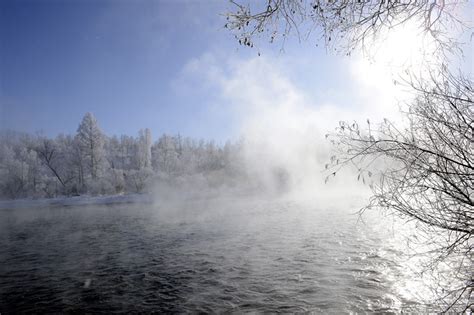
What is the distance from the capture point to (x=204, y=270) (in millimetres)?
10875

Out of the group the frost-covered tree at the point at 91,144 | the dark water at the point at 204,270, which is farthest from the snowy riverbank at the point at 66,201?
the dark water at the point at 204,270

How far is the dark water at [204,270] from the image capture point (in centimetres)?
807

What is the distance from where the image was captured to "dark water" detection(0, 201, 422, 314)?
8.07 metres

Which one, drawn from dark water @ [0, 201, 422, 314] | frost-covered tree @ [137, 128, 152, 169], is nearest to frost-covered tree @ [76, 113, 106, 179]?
frost-covered tree @ [137, 128, 152, 169]

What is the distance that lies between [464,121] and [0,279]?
45.6 ft

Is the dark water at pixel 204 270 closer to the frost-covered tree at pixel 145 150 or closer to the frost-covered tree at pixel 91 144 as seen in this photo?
the frost-covered tree at pixel 91 144

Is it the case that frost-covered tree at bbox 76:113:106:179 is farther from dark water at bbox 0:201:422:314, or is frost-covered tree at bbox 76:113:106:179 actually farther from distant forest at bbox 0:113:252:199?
dark water at bbox 0:201:422:314

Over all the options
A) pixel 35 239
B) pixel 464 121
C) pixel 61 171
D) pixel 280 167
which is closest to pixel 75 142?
pixel 61 171

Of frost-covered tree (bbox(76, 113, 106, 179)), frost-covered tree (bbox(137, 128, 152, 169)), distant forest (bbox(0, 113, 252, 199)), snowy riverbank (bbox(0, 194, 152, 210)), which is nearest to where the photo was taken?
snowy riverbank (bbox(0, 194, 152, 210))

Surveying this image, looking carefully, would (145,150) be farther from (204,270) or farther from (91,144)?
(204,270)

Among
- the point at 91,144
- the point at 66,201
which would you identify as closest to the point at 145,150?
the point at 91,144

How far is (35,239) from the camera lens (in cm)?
1738

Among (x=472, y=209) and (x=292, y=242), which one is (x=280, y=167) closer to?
(x=292, y=242)

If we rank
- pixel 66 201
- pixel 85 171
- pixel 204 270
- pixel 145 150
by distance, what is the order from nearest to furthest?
pixel 204 270
pixel 66 201
pixel 85 171
pixel 145 150
